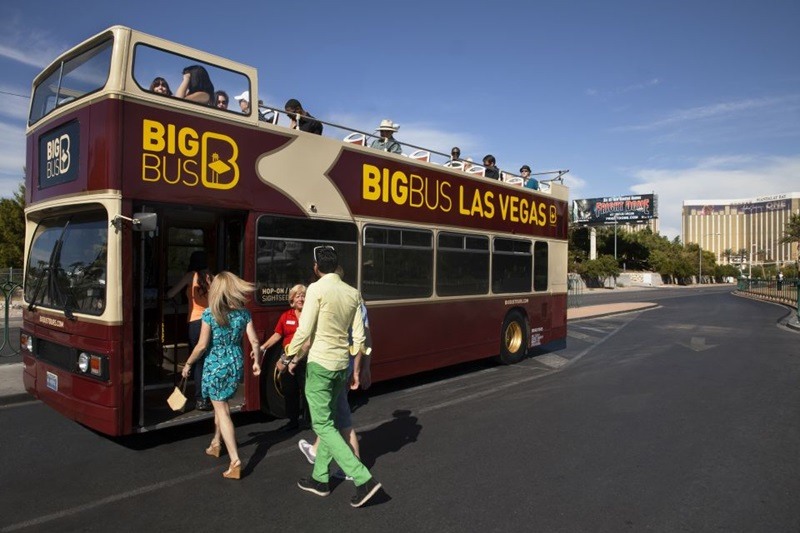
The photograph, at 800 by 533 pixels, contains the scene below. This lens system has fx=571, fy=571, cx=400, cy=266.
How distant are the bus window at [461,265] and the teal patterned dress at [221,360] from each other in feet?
13.5

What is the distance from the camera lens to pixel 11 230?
30.5 meters

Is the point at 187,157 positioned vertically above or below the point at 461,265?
above

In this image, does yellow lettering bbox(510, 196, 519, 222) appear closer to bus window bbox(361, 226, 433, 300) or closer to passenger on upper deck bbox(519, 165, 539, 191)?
passenger on upper deck bbox(519, 165, 539, 191)

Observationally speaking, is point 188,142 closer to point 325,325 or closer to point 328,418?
point 325,325

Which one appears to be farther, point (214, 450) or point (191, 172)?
point (191, 172)

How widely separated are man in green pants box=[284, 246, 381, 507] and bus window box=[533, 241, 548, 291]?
7339 mm

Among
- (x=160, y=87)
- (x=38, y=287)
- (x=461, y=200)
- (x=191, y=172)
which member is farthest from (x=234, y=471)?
(x=461, y=200)

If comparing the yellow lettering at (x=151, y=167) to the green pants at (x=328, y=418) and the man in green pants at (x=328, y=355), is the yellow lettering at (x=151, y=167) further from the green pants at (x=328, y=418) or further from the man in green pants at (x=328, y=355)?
the green pants at (x=328, y=418)

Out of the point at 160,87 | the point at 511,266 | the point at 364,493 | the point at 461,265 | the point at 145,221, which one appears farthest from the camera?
the point at 511,266

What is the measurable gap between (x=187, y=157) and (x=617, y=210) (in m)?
77.3

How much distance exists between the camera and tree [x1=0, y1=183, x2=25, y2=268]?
98.5 feet

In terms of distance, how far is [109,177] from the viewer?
4941 mm

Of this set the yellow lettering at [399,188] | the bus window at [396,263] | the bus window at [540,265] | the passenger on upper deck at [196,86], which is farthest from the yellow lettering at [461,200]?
the passenger on upper deck at [196,86]


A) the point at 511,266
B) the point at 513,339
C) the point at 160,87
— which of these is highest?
the point at 160,87
